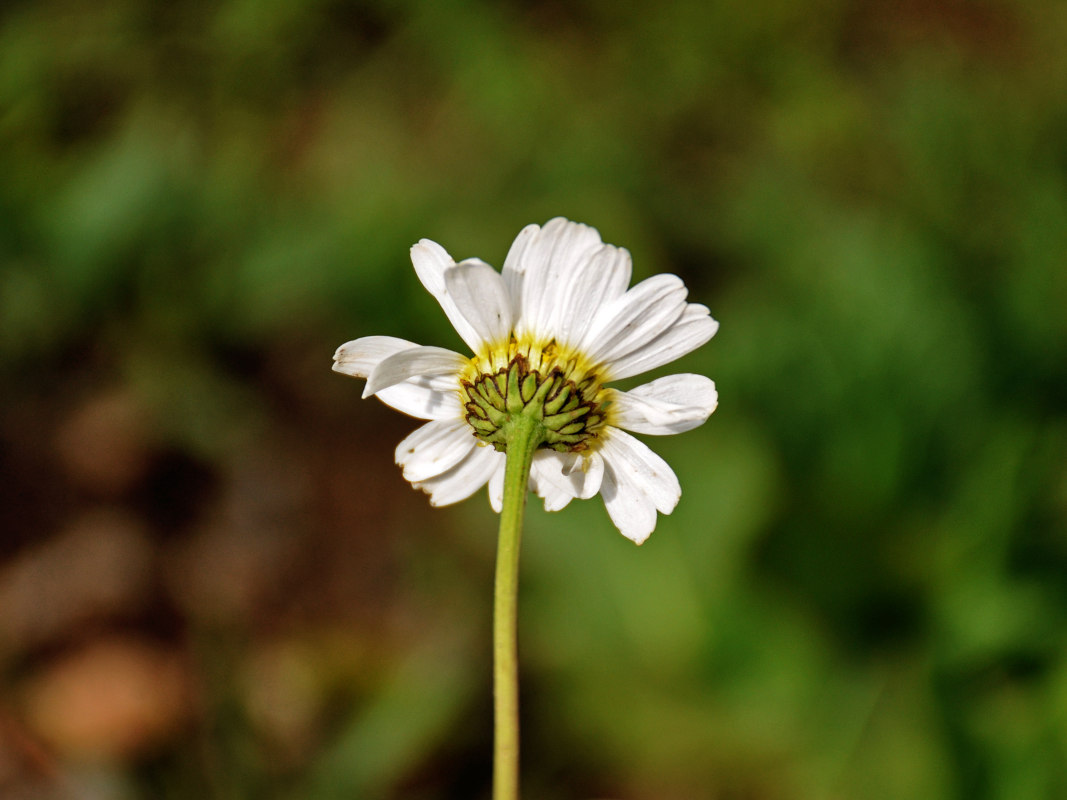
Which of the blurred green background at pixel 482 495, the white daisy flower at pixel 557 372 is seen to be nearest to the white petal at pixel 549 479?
the white daisy flower at pixel 557 372

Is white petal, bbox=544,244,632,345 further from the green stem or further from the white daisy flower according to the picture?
the green stem

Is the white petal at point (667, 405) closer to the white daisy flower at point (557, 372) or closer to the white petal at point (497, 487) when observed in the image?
the white daisy flower at point (557, 372)

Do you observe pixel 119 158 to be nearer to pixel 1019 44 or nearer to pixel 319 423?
pixel 319 423

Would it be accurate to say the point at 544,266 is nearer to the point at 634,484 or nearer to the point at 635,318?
the point at 635,318

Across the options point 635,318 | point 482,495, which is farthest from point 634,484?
point 482,495

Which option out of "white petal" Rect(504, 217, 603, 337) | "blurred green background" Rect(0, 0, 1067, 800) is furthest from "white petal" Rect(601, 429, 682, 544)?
"blurred green background" Rect(0, 0, 1067, 800)

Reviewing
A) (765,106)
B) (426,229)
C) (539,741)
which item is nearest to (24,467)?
(426,229)
